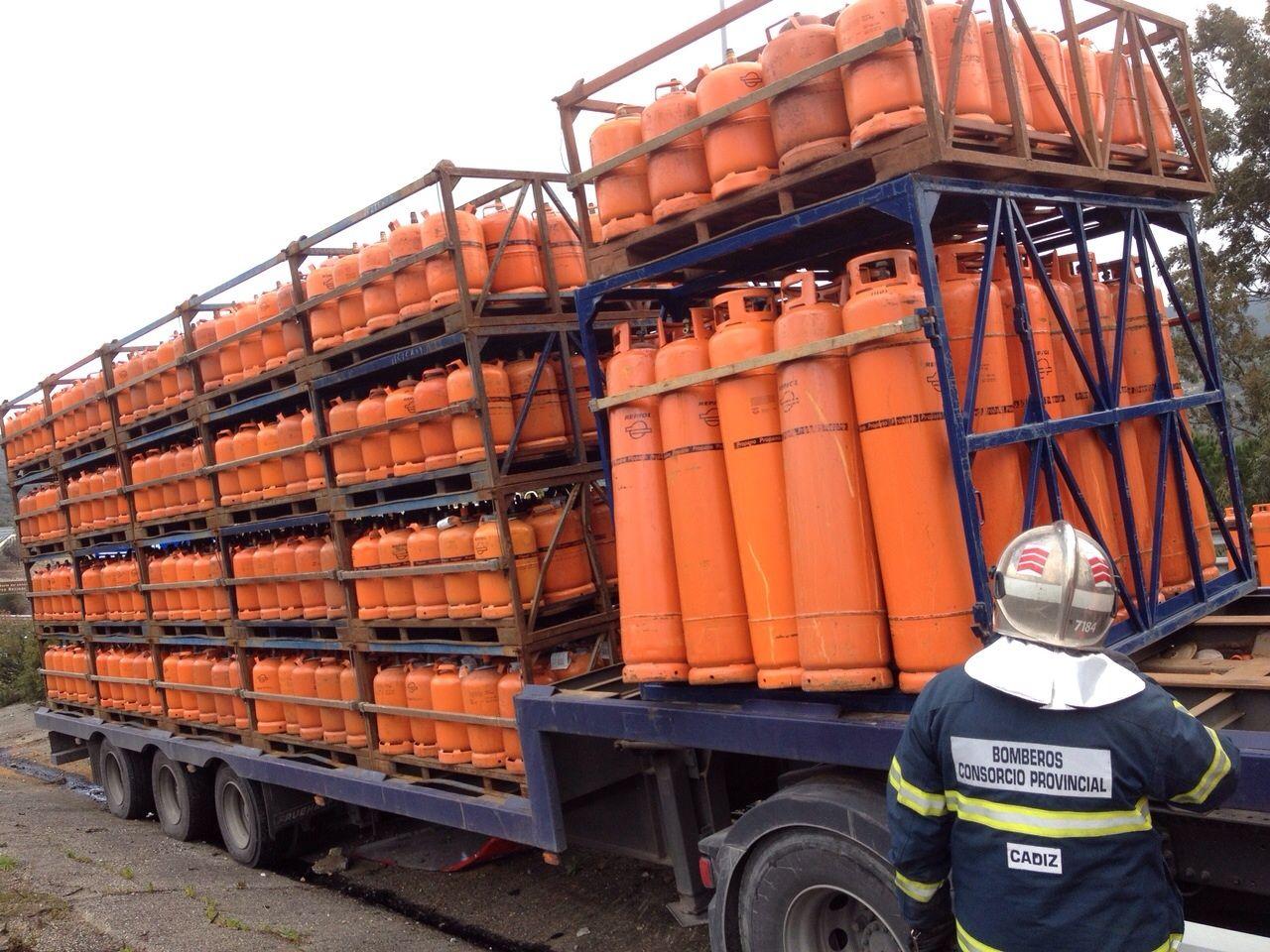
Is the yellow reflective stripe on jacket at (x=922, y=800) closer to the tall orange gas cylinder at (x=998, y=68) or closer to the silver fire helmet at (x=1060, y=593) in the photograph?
the silver fire helmet at (x=1060, y=593)

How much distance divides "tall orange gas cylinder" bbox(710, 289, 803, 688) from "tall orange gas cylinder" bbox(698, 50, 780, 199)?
18.4 inches

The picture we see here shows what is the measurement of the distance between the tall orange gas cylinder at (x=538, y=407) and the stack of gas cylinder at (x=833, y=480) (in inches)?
71.5

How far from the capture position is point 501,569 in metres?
6.13

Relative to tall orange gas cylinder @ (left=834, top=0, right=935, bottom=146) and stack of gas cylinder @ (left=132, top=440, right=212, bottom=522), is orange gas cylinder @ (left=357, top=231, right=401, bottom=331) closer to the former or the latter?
stack of gas cylinder @ (left=132, top=440, right=212, bottom=522)

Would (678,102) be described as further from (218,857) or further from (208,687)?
(218,857)

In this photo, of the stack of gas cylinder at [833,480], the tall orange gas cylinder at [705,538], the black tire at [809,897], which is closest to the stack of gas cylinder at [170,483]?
the stack of gas cylinder at [833,480]

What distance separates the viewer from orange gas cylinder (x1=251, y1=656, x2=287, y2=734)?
8.35 meters

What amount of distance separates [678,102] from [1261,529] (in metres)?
5.14

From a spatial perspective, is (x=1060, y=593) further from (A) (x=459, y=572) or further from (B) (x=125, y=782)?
(B) (x=125, y=782)

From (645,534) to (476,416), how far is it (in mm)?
2029

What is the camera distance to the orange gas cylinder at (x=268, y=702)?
835 centimetres

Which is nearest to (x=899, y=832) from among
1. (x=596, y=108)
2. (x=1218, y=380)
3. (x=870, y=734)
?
(x=870, y=734)

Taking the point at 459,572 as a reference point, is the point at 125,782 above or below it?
below

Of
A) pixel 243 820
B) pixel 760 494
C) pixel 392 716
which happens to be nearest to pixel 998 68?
pixel 760 494
